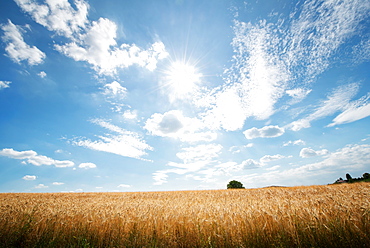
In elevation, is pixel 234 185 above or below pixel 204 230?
above

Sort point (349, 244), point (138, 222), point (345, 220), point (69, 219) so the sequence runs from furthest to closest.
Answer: point (69, 219) → point (138, 222) → point (345, 220) → point (349, 244)

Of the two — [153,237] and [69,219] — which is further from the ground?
[69,219]

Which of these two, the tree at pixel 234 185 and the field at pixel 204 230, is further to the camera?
the tree at pixel 234 185

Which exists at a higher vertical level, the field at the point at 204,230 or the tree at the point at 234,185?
the tree at the point at 234,185

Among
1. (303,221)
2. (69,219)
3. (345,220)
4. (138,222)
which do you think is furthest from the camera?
(69,219)

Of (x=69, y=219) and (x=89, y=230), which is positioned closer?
(x=89, y=230)

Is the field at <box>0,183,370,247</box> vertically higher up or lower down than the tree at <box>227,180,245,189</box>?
lower down

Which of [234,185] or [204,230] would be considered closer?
[204,230]

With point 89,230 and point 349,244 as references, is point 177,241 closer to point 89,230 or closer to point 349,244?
point 89,230

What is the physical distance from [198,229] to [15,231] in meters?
5.43

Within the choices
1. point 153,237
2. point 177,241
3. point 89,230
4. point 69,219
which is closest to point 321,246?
point 177,241

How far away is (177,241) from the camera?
4355mm

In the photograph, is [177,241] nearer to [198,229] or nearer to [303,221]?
[198,229]

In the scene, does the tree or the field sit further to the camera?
the tree
